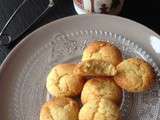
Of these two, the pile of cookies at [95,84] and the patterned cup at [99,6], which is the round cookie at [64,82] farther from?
the patterned cup at [99,6]

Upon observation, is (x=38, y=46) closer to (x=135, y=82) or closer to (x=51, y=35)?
(x=51, y=35)

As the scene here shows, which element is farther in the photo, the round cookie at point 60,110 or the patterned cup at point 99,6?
the patterned cup at point 99,6

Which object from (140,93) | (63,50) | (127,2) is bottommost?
(140,93)

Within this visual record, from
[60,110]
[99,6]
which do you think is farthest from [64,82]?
[99,6]

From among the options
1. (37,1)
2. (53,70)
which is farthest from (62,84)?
(37,1)

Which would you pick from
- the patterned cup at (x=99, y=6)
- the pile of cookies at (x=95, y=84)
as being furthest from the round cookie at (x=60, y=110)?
the patterned cup at (x=99, y=6)
